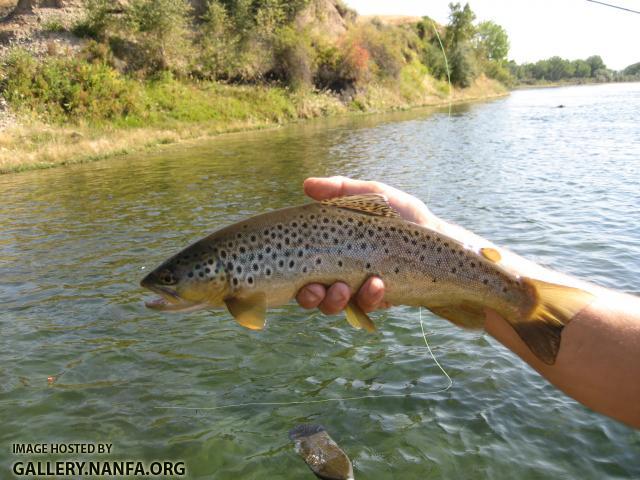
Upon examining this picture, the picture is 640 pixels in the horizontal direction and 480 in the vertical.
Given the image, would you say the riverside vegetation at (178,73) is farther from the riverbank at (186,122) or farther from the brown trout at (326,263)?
the brown trout at (326,263)

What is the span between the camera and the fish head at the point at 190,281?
3617 mm

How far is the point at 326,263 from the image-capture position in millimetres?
3590

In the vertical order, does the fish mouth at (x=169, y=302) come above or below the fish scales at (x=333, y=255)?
below

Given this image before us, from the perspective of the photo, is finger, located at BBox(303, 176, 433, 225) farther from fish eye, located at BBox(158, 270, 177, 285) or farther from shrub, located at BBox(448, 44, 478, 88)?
shrub, located at BBox(448, 44, 478, 88)

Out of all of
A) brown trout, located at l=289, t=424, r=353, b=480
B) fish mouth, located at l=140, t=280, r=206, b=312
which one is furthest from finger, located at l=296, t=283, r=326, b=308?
brown trout, located at l=289, t=424, r=353, b=480

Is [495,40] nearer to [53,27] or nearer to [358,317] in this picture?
[53,27]

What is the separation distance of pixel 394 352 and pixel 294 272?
332 cm

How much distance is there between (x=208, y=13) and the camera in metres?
48.2

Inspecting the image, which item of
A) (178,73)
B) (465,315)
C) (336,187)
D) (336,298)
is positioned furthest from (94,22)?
(465,315)

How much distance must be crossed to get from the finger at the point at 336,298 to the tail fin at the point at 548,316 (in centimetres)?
114

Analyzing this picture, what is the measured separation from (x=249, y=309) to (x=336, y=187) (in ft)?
4.44

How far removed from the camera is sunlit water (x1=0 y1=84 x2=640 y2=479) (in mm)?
4684

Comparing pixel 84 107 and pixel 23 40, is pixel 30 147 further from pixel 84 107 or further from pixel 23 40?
pixel 23 40

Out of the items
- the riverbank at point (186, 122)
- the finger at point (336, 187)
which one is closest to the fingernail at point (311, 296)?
the finger at point (336, 187)
